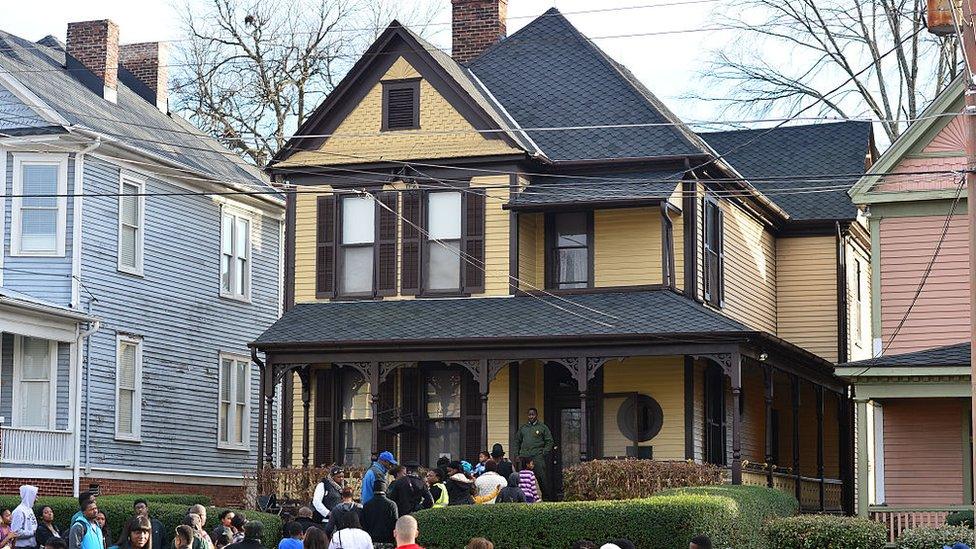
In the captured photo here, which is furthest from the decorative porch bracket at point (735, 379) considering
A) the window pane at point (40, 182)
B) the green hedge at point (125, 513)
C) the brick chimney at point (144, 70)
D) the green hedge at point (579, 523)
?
the brick chimney at point (144, 70)

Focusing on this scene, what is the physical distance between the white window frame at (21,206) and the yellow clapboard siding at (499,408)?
29.1ft

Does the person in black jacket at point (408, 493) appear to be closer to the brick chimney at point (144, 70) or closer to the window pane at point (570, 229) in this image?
the window pane at point (570, 229)

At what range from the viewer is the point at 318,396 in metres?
32.8

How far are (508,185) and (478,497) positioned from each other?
7468mm

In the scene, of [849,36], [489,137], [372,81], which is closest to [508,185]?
[489,137]

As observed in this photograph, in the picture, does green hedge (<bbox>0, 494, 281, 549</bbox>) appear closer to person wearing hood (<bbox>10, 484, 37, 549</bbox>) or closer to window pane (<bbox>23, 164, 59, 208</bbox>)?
person wearing hood (<bbox>10, 484, 37, 549</bbox>)

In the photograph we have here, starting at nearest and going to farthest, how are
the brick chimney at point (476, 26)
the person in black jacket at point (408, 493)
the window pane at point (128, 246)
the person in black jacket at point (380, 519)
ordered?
the person in black jacket at point (380, 519)
the person in black jacket at point (408, 493)
the window pane at point (128, 246)
the brick chimney at point (476, 26)

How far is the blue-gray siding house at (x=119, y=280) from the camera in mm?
32750

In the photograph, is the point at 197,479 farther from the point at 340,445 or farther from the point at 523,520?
the point at 523,520

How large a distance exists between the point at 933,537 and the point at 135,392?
16807mm

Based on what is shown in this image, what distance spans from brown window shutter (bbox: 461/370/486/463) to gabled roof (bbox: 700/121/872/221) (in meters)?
9.59

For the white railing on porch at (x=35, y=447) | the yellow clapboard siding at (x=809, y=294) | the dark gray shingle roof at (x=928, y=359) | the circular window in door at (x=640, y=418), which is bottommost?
the white railing on porch at (x=35, y=447)

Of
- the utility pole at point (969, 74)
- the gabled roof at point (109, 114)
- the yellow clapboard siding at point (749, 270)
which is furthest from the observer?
the yellow clapboard siding at point (749, 270)

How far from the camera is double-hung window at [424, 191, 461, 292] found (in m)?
32.1
